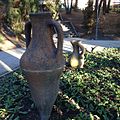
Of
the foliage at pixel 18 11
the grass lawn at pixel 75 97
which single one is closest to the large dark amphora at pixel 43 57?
the grass lawn at pixel 75 97

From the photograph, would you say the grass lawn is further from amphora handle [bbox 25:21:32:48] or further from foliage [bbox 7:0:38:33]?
foliage [bbox 7:0:38:33]

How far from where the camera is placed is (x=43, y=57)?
506 centimetres

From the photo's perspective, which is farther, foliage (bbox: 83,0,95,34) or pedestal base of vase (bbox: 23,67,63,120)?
foliage (bbox: 83,0,95,34)

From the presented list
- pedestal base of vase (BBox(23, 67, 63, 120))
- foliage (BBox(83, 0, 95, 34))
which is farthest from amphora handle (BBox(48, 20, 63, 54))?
foliage (BBox(83, 0, 95, 34))

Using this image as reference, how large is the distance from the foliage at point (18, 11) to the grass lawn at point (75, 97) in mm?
7019

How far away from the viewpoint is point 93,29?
71.0ft

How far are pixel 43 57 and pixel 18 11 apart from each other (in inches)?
443

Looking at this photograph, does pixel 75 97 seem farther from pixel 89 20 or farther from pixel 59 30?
pixel 89 20

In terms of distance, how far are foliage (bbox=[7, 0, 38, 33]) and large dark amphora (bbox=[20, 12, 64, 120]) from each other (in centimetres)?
1055

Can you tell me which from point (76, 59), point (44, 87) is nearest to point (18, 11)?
point (76, 59)

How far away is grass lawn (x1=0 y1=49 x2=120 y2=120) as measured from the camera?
5.65 metres

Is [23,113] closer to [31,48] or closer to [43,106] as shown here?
[43,106]

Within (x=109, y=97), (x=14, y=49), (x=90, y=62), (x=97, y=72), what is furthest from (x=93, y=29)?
(x=109, y=97)

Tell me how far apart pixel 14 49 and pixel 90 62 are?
472 cm
